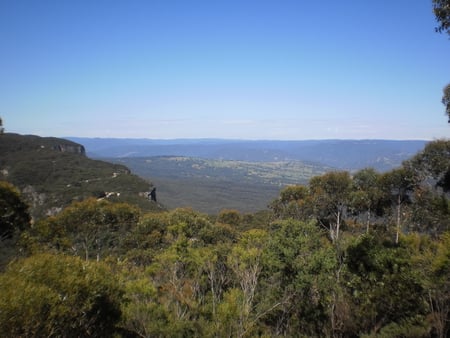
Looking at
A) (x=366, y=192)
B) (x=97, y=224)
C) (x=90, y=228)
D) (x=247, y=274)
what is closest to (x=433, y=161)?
(x=366, y=192)

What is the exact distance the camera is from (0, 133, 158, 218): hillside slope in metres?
83.8

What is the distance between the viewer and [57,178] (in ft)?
352

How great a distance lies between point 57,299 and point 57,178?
11058 centimetres

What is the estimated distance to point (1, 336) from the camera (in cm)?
730

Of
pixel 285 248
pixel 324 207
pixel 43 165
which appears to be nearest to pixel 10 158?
pixel 43 165

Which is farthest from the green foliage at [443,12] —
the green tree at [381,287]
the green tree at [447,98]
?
the green tree at [381,287]

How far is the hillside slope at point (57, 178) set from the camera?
83750 millimetres

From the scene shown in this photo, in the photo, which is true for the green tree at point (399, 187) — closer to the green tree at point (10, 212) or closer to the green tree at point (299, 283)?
the green tree at point (299, 283)

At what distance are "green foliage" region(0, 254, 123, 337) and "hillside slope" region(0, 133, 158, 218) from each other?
207 feet

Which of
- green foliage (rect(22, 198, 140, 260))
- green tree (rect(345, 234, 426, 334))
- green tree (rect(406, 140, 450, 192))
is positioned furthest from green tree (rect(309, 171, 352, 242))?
green foliage (rect(22, 198, 140, 260))

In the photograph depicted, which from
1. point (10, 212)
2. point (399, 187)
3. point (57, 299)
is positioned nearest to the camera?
point (57, 299)

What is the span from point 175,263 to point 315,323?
8.99 metres

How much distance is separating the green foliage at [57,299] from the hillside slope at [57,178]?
2481 inches

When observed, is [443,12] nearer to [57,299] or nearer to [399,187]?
[57,299]
